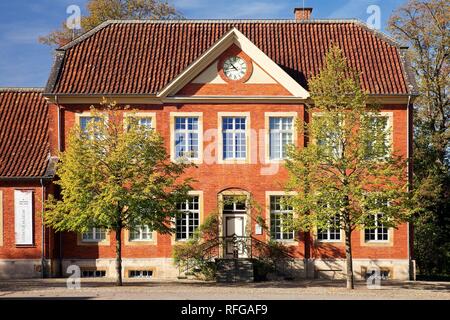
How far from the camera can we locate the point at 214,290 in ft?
90.4

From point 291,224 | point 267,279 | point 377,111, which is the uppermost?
point 377,111

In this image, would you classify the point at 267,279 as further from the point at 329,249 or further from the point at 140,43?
the point at 140,43

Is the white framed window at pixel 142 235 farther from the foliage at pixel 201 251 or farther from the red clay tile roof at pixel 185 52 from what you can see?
the red clay tile roof at pixel 185 52

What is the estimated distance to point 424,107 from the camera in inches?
1656

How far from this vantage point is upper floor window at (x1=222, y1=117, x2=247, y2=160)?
110ft

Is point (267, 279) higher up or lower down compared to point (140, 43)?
lower down

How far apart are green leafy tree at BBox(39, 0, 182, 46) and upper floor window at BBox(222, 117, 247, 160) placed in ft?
51.4

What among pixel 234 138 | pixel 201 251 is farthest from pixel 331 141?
pixel 201 251

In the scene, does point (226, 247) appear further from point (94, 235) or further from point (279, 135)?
point (94, 235)

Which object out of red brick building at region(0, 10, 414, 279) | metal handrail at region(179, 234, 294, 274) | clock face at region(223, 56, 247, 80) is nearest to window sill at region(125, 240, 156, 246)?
red brick building at region(0, 10, 414, 279)

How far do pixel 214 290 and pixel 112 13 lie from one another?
23.8m

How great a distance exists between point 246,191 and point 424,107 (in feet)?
45.7

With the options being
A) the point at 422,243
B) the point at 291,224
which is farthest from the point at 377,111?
the point at 422,243

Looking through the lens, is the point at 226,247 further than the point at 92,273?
No
